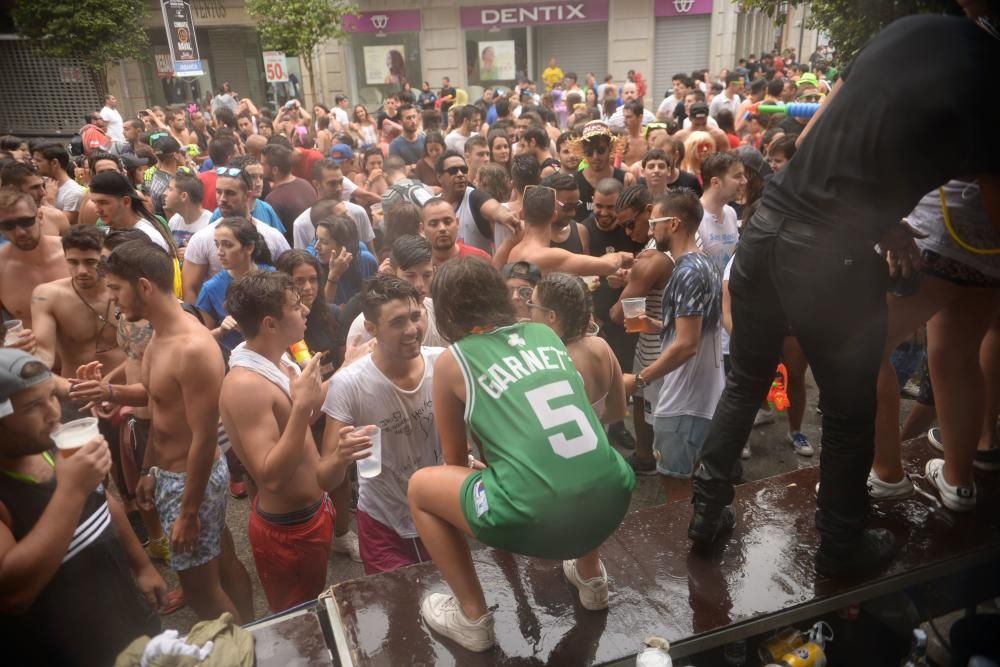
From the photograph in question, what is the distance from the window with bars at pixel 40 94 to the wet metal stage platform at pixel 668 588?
86.0 ft

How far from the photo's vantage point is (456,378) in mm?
2234

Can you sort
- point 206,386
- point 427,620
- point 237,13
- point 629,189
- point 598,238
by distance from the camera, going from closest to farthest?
1. point 427,620
2. point 206,386
3. point 629,189
4. point 598,238
5. point 237,13

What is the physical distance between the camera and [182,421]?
3.46 metres

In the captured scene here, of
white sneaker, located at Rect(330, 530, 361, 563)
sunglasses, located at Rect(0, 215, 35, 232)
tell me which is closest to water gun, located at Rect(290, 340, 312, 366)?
white sneaker, located at Rect(330, 530, 361, 563)

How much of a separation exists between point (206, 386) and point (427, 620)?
160cm

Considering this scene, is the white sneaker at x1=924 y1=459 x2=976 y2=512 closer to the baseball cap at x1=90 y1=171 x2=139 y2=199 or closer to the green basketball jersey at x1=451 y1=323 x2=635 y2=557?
the green basketball jersey at x1=451 y1=323 x2=635 y2=557

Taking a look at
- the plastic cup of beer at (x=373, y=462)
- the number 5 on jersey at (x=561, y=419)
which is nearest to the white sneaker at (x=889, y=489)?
the number 5 on jersey at (x=561, y=419)

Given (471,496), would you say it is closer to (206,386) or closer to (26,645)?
(26,645)

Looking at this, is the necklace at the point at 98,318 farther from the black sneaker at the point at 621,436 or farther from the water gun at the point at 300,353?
the black sneaker at the point at 621,436

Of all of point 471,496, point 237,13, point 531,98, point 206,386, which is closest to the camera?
point 471,496

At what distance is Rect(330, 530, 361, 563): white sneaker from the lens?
4.64m

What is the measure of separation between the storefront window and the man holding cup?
26694 millimetres

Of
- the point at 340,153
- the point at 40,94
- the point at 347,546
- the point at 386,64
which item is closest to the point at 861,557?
the point at 347,546

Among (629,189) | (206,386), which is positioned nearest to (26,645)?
(206,386)
